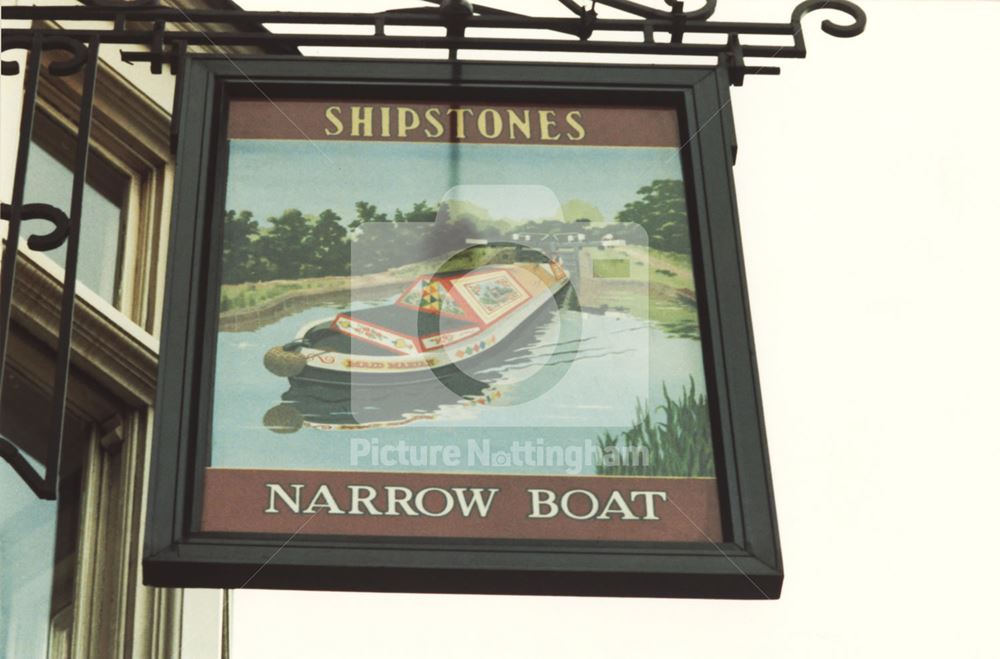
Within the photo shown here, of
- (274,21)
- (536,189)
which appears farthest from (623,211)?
(274,21)

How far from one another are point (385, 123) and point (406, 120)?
0.07 m

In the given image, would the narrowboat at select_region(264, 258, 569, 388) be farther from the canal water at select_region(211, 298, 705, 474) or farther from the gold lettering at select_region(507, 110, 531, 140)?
the gold lettering at select_region(507, 110, 531, 140)

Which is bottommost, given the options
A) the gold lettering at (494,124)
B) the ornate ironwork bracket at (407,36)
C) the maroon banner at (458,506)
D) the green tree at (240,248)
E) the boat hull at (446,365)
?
the maroon banner at (458,506)

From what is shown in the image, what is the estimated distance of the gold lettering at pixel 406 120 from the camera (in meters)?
5.45

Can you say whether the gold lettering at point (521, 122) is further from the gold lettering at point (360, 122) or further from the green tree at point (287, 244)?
the green tree at point (287, 244)

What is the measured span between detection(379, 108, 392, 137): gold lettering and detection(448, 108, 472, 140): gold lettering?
0.21 metres

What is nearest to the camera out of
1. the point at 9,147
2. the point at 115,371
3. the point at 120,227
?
the point at 9,147

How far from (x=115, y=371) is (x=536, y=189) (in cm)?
264

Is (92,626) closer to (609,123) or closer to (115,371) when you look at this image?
(115,371)

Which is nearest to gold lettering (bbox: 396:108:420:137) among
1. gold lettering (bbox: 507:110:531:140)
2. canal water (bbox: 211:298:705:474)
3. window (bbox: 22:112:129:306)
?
gold lettering (bbox: 507:110:531:140)

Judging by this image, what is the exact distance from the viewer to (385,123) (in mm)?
5461

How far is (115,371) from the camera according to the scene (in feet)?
23.6

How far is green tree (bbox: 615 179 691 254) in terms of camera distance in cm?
523

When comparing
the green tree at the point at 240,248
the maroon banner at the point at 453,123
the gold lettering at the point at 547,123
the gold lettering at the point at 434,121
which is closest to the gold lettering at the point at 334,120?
the maroon banner at the point at 453,123
